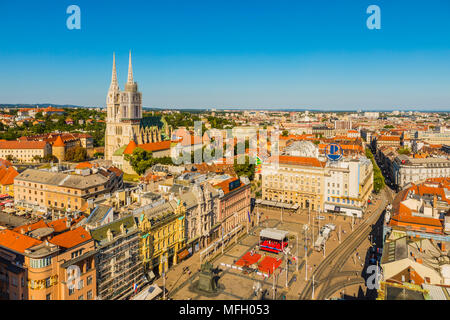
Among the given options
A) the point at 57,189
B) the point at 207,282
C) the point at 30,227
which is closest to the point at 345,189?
the point at 207,282

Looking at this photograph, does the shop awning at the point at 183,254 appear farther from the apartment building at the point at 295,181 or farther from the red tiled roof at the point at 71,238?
the apartment building at the point at 295,181

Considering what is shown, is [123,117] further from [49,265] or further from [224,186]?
[49,265]

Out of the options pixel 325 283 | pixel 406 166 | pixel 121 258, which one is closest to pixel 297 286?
pixel 325 283

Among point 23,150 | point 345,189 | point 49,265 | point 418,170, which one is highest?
point 23,150

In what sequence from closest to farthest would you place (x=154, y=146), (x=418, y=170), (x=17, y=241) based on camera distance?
(x=17, y=241) < (x=418, y=170) < (x=154, y=146)

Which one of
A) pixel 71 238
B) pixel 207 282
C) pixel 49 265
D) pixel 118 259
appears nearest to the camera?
pixel 49 265

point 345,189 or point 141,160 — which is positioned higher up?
point 141,160
